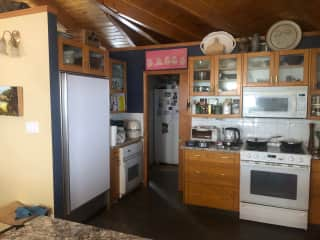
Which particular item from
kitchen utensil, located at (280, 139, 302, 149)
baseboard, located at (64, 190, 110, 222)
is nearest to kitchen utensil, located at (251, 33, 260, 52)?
kitchen utensil, located at (280, 139, 302, 149)

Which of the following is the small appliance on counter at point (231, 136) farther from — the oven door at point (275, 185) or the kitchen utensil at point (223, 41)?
the kitchen utensil at point (223, 41)

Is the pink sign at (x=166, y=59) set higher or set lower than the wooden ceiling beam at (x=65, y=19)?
lower

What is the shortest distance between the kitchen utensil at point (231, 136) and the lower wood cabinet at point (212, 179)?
1.25 ft

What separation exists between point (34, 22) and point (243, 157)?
2.83 metres

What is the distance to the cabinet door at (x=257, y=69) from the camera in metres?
3.50

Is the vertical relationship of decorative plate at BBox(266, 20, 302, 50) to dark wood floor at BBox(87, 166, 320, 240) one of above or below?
above

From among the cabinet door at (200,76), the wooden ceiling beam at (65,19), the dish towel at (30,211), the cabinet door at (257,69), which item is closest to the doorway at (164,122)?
the cabinet door at (200,76)

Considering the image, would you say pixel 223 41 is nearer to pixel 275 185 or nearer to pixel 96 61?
pixel 96 61

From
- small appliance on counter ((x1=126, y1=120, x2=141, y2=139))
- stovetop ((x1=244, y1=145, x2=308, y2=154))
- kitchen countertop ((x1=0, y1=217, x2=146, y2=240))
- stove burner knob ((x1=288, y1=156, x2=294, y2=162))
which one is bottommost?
kitchen countertop ((x1=0, y1=217, x2=146, y2=240))

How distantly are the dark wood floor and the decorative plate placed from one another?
230 cm

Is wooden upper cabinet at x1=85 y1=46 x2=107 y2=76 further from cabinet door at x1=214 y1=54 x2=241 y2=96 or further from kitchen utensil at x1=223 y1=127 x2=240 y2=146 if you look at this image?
kitchen utensil at x1=223 y1=127 x2=240 y2=146

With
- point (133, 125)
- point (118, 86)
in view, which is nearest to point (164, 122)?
point (133, 125)

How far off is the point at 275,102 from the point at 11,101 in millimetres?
3196

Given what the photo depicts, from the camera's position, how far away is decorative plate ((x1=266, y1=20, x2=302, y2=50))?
343 centimetres
